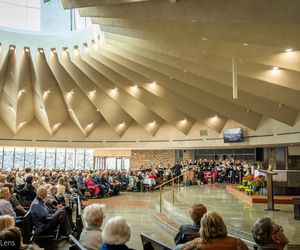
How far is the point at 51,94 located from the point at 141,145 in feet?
22.5

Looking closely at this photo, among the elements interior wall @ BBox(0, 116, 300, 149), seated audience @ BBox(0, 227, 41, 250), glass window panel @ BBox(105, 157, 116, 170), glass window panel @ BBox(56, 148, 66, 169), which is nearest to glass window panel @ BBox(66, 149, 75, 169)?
glass window panel @ BBox(56, 148, 66, 169)

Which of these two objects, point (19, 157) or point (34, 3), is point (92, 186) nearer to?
point (34, 3)

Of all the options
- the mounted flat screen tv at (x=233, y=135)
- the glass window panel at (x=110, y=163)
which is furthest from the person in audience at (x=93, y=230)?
the glass window panel at (x=110, y=163)

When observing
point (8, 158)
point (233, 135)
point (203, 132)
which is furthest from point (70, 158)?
point (233, 135)

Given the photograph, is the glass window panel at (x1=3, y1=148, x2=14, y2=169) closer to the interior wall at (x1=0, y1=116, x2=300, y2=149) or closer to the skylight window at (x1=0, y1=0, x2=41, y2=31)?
the interior wall at (x1=0, y1=116, x2=300, y2=149)

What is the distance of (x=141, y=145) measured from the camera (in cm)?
2216

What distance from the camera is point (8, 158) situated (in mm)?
23953

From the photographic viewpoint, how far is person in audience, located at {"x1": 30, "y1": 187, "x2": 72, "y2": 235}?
5.25 meters

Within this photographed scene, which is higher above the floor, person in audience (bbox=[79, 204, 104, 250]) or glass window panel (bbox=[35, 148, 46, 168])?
glass window panel (bbox=[35, 148, 46, 168])

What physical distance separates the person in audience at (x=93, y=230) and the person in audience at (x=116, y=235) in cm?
51

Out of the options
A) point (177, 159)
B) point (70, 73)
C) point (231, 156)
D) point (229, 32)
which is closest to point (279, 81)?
point (229, 32)

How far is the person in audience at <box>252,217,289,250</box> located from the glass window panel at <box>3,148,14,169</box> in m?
23.8

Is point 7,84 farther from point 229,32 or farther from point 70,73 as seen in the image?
point 229,32

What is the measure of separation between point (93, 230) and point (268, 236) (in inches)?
61.3
